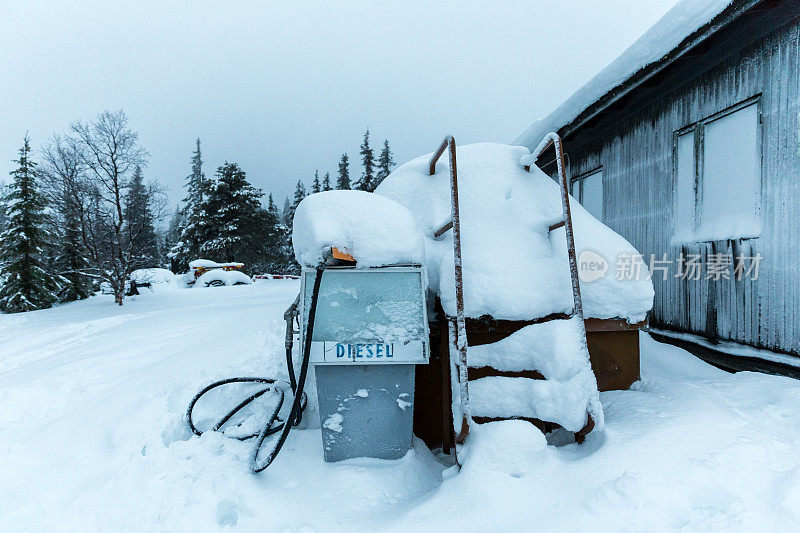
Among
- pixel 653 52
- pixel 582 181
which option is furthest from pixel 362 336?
pixel 582 181

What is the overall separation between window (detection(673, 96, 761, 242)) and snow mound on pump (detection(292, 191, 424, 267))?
398cm

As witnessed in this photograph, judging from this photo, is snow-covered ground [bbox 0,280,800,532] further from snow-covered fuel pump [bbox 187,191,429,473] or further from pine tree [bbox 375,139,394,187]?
pine tree [bbox 375,139,394,187]

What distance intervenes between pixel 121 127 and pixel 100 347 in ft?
47.0

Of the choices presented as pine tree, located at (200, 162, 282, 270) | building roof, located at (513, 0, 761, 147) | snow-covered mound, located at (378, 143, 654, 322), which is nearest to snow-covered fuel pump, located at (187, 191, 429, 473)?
snow-covered mound, located at (378, 143, 654, 322)

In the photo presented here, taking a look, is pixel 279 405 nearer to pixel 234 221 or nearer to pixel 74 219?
pixel 74 219

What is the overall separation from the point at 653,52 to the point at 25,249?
79.7 feet

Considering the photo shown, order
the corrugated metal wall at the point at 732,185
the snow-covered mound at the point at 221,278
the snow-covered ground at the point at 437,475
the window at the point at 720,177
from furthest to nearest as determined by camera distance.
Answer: the snow-covered mound at the point at 221,278 < the window at the point at 720,177 < the corrugated metal wall at the point at 732,185 < the snow-covered ground at the point at 437,475

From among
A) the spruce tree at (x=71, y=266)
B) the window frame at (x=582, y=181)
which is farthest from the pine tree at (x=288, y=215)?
the window frame at (x=582, y=181)

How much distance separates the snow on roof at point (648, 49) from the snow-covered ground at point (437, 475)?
3.75 metres

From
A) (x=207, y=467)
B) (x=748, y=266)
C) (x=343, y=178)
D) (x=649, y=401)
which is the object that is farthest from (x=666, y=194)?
(x=343, y=178)

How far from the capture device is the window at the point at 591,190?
7125 millimetres

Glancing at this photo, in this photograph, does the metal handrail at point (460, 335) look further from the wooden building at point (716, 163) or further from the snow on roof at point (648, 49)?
the snow on roof at point (648, 49)

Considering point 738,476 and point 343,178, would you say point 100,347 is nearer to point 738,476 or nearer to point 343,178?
point 738,476

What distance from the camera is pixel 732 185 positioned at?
174 inches
